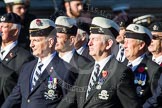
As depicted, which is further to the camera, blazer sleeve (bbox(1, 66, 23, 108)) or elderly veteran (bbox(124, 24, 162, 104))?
elderly veteran (bbox(124, 24, 162, 104))

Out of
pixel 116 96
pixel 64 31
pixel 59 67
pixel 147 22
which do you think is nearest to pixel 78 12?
pixel 147 22

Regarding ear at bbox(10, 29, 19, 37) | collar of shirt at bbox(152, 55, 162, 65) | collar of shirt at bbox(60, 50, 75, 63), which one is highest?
collar of shirt at bbox(60, 50, 75, 63)

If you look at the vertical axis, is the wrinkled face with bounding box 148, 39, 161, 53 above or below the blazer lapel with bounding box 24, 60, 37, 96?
below

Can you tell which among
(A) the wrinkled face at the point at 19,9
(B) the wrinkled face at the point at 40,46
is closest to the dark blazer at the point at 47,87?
(B) the wrinkled face at the point at 40,46

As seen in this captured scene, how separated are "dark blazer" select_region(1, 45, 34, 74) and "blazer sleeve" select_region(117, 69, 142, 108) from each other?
8.11ft

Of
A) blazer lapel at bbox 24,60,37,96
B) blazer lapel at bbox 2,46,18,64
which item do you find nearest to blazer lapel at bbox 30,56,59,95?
blazer lapel at bbox 24,60,37,96

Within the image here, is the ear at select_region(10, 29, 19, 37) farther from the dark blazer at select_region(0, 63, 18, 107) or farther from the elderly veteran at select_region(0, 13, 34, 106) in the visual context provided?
the dark blazer at select_region(0, 63, 18, 107)

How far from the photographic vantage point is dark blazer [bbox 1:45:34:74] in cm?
1169

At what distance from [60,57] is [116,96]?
1530mm

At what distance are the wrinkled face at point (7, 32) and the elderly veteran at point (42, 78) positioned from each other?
1.32 metres

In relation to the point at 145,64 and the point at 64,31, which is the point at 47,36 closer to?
the point at 64,31

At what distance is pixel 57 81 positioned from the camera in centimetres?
1020

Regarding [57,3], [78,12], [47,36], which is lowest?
[57,3]

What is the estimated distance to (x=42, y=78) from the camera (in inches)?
A: 404
